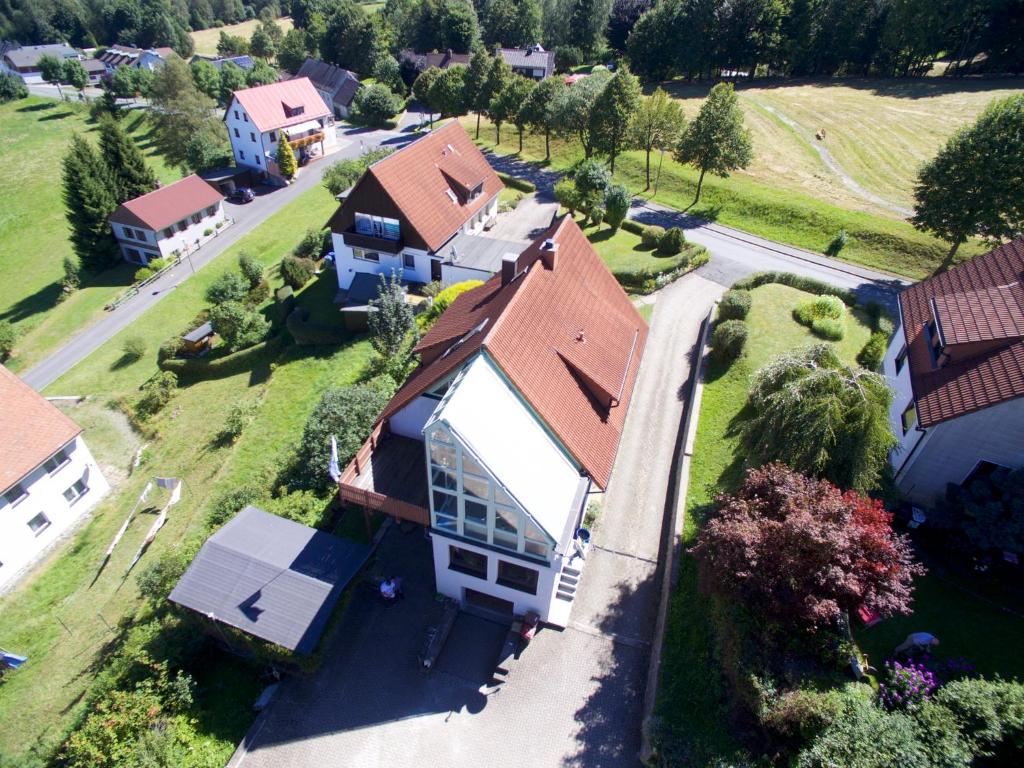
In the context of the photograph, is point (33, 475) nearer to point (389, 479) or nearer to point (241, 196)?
point (389, 479)

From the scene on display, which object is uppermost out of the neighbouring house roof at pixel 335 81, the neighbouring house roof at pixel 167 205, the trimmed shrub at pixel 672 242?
the neighbouring house roof at pixel 335 81

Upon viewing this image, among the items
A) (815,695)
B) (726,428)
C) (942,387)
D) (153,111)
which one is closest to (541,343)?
(726,428)

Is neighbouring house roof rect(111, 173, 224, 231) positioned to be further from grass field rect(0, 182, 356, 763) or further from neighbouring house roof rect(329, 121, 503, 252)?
neighbouring house roof rect(329, 121, 503, 252)

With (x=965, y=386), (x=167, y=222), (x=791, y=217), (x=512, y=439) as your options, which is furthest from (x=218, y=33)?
(x=965, y=386)

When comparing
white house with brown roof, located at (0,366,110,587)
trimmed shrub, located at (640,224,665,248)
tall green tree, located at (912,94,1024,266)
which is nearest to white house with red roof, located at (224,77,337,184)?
white house with brown roof, located at (0,366,110,587)

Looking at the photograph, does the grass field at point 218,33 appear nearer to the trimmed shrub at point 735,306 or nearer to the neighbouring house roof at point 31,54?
the neighbouring house roof at point 31,54

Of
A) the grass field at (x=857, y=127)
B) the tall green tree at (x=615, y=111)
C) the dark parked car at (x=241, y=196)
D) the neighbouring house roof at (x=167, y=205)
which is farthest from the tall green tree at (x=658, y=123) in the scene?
the dark parked car at (x=241, y=196)

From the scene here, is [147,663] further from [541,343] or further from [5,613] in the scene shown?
[541,343]
